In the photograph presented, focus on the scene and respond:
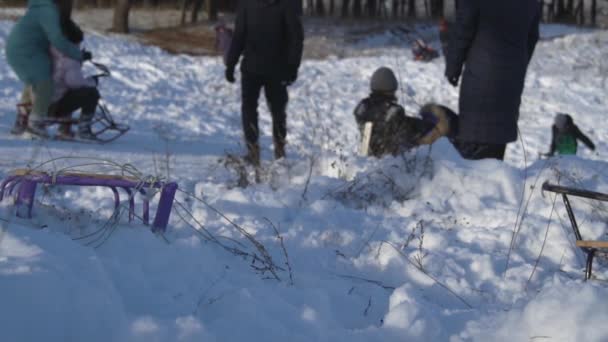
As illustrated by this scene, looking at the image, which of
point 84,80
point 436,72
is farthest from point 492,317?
point 436,72

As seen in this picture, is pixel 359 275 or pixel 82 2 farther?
pixel 82 2

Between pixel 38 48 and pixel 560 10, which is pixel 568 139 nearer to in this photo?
pixel 38 48

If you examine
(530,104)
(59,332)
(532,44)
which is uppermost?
(532,44)

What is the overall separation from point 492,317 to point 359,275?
81 cm

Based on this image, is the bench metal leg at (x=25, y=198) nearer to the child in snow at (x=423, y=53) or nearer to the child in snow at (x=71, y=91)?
the child in snow at (x=71, y=91)

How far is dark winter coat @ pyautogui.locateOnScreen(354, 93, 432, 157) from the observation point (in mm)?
5848

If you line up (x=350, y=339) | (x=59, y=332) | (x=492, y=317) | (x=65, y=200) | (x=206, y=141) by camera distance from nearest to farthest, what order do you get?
(x=59, y=332)
(x=350, y=339)
(x=492, y=317)
(x=65, y=200)
(x=206, y=141)

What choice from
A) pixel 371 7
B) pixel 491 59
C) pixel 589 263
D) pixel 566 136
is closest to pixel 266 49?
pixel 491 59

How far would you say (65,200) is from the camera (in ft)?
14.4

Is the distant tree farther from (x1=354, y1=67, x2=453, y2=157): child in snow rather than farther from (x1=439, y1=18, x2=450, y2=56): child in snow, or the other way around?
(x1=354, y1=67, x2=453, y2=157): child in snow

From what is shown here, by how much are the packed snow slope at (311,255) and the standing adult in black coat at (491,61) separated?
0.36 metres

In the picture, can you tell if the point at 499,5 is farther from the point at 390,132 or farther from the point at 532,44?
the point at 390,132

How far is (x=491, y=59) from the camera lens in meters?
5.18

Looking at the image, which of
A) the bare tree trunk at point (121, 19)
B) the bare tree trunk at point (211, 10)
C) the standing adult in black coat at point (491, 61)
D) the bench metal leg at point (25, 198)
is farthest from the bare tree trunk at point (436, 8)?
the bench metal leg at point (25, 198)
